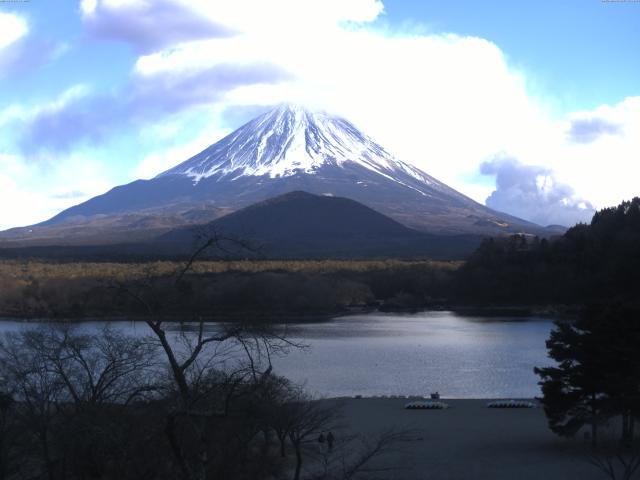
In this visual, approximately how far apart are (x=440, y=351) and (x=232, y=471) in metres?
19.2

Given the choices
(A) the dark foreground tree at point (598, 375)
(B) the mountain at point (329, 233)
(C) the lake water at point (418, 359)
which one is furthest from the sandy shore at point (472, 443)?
(B) the mountain at point (329, 233)

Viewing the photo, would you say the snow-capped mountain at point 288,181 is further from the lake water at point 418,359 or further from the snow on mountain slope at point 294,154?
the lake water at point 418,359

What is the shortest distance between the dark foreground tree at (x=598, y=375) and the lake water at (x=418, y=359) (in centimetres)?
593

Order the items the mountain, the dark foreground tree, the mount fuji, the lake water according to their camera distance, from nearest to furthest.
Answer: the dark foreground tree < the lake water < the mountain < the mount fuji

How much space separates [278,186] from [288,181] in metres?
2.19

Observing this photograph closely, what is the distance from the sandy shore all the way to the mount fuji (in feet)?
265

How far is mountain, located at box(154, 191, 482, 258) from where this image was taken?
257 feet

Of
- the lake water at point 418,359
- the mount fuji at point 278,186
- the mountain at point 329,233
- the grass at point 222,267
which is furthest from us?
the mount fuji at point 278,186

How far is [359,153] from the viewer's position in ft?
404

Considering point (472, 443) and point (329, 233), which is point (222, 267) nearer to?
point (472, 443)

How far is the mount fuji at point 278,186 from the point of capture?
Result: 334 feet

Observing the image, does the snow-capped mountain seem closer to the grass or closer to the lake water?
the grass

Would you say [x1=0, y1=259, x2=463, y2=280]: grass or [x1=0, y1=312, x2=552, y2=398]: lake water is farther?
[x1=0, y1=259, x2=463, y2=280]: grass

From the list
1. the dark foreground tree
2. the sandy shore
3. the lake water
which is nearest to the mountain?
the lake water
